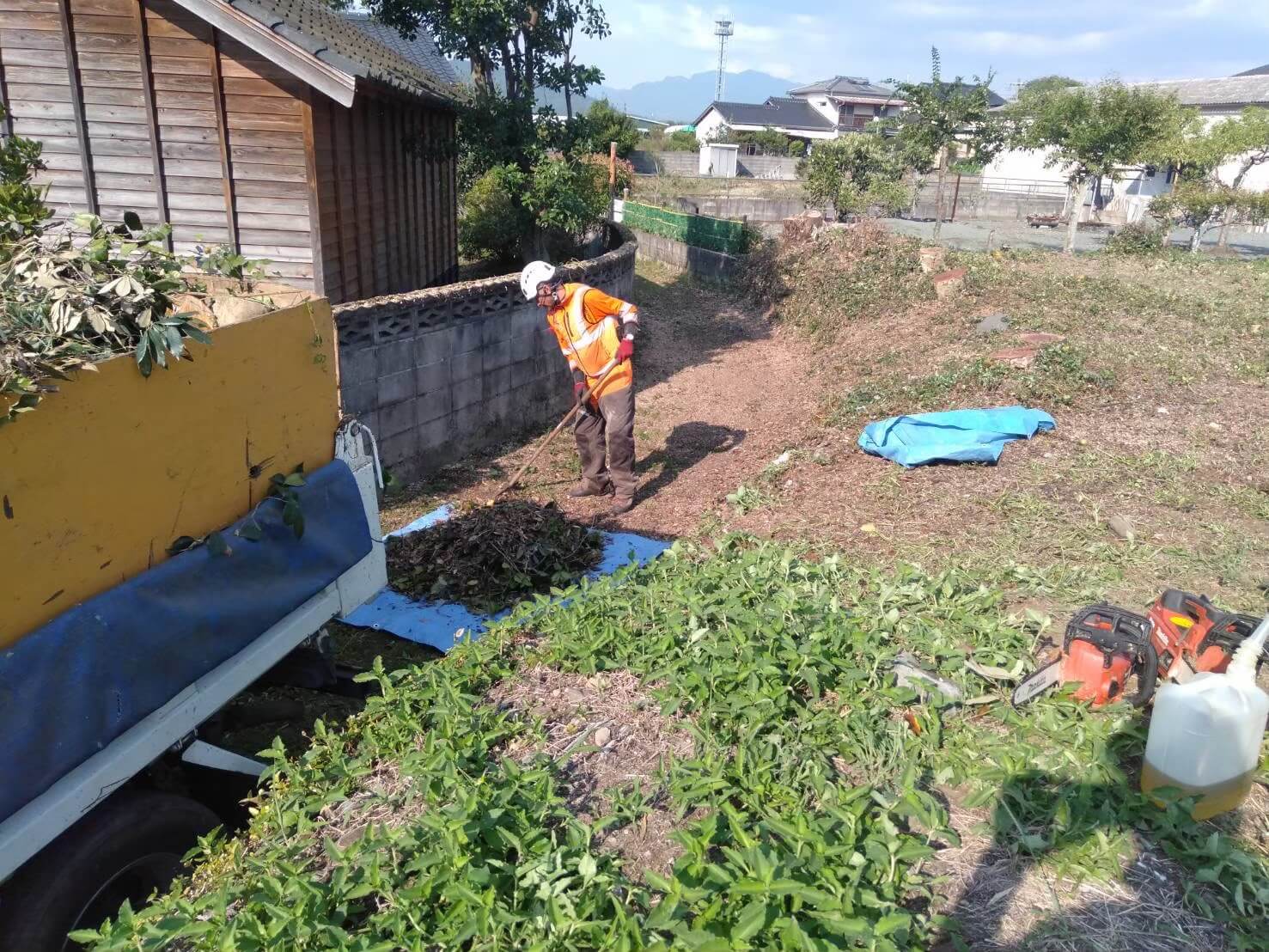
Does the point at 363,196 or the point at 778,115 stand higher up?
the point at 778,115

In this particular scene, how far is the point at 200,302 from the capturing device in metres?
3.55

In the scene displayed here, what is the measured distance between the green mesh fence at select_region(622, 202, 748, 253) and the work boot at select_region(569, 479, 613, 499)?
1063 cm

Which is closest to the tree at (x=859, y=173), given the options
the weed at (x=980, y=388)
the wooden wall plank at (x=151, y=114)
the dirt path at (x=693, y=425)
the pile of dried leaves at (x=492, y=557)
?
the dirt path at (x=693, y=425)

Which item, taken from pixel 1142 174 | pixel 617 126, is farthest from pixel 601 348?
pixel 1142 174

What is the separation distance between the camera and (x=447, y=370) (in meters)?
7.43

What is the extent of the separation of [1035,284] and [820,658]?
9.84 metres

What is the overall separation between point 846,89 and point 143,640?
221 ft

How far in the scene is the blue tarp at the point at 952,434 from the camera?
244 inches

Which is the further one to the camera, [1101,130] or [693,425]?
[1101,130]

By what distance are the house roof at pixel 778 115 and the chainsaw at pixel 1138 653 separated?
55.8m

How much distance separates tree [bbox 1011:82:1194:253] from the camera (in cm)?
1684

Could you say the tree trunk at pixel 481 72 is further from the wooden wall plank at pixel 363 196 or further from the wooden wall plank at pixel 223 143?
the wooden wall plank at pixel 223 143

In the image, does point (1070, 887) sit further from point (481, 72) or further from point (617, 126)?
point (617, 126)

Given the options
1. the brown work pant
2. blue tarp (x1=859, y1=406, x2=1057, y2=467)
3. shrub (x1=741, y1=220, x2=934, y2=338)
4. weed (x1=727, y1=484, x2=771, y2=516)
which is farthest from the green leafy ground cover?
shrub (x1=741, y1=220, x2=934, y2=338)
